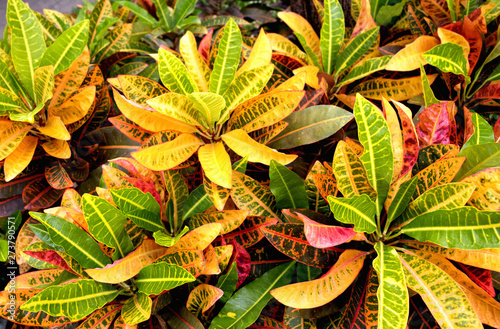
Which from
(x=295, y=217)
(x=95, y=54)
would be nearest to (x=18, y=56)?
(x=95, y=54)

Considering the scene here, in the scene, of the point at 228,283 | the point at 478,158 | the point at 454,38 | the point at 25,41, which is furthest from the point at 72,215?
the point at 454,38

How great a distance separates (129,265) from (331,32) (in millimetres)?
884

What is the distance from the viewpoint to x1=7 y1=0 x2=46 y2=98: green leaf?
0.95 m

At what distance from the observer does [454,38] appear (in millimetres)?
1063

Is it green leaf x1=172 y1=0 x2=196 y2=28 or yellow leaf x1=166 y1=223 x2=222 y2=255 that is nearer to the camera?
yellow leaf x1=166 y1=223 x2=222 y2=255

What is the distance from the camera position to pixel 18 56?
3.14 ft

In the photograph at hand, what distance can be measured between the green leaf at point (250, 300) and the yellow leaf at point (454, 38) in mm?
838

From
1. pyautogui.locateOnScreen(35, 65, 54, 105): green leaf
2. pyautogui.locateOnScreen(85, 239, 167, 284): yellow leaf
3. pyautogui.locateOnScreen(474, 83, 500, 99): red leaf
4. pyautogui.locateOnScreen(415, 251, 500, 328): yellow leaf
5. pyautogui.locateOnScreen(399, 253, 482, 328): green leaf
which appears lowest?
pyautogui.locateOnScreen(415, 251, 500, 328): yellow leaf

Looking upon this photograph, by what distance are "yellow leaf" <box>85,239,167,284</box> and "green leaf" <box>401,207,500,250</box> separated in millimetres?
588

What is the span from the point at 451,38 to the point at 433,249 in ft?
2.30

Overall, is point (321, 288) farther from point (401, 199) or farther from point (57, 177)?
point (57, 177)

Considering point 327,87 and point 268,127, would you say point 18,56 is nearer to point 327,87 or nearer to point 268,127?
point 268,127

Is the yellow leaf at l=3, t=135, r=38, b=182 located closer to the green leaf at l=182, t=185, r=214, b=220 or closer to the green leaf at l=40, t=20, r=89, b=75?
the green leaf at l=40, t=20, r=89, b=75

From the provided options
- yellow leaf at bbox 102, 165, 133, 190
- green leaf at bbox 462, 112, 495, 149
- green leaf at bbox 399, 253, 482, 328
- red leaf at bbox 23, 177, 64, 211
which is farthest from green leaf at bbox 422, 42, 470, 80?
red leaf at bbox 23, 177, 64, 211
